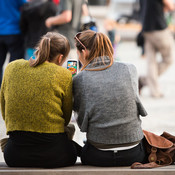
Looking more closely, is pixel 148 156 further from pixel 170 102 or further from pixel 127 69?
pixel 170 102

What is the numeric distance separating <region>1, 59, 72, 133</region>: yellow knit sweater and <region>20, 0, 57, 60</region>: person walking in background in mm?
2119

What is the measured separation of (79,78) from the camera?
7.78ft

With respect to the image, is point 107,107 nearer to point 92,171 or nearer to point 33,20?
point 92,171

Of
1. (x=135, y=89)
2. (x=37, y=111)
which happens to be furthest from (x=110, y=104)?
(x=37, y=111)

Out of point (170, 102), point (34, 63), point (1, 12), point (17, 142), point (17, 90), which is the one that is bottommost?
point (170, 102)

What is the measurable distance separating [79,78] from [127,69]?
354 mm

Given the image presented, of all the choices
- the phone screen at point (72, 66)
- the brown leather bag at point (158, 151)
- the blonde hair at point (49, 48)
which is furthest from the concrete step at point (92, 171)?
the phone screen at point (72, 66)

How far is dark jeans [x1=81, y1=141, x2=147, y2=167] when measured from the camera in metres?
2.35

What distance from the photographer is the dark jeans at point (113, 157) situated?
2.35m

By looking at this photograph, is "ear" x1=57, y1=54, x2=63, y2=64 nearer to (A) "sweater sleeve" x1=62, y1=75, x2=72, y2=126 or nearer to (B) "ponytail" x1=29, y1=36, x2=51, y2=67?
(B) "ponytail" x1=29, y1=36, x2=51, y2=67

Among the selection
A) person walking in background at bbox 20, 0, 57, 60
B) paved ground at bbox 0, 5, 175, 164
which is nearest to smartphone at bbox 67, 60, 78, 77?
paved ground at bbox 0, 5, 175, 164

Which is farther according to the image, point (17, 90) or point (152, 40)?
point (152, 40)

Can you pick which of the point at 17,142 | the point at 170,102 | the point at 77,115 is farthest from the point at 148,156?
the point at 170,102

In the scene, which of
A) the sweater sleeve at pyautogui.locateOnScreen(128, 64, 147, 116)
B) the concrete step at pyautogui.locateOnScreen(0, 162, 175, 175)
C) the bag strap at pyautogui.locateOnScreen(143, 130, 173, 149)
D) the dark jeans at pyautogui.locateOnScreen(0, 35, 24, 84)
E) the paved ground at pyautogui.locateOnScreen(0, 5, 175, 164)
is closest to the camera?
the concrete step at pyautogui.locateOnScreen(0, 162, 175, 175)
